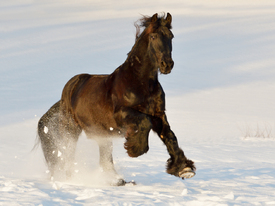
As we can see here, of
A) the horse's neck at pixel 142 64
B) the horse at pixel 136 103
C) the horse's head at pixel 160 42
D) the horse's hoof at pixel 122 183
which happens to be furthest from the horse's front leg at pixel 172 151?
the horse's head at pixel 160 42

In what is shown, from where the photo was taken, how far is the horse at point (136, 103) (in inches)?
209

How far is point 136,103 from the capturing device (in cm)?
549

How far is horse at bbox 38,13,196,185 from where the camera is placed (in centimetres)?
531

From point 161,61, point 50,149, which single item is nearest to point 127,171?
point 50,149

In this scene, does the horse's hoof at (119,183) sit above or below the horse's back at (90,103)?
below

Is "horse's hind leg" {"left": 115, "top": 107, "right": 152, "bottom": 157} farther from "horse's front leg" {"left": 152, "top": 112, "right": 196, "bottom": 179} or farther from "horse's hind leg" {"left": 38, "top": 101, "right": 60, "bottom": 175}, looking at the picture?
"horse's hind leg" {"left": 38, "top": 101, "right": 60, "bottom": 175}

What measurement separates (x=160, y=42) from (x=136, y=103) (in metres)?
0.84

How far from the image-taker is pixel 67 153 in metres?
6.85

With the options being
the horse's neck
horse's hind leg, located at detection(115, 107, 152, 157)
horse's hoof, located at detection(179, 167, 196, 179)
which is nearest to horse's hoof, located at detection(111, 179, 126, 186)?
horse's hind leg, located at detection(115, 107, 152, 157)

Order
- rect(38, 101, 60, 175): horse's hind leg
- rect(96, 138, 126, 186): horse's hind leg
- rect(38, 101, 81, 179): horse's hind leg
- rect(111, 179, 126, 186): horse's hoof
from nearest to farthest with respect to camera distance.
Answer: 1. rect(111, 179, 126, 186): horse's hoof
2. rect(96, 138, 126, 186): horse's hind leg
3. rect(38, 101, 81, 179): horse's hind leg
4. rect(38, 101, 60, 175): horse's hind leg

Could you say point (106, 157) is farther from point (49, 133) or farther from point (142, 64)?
point (142, 64)

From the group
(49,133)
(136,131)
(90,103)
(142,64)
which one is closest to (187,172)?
(136,131)

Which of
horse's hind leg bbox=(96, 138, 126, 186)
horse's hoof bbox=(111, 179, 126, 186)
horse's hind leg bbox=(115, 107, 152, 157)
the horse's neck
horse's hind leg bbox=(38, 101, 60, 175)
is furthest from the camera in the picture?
horse's hind leg bbox=(38, 101, 60, 175)

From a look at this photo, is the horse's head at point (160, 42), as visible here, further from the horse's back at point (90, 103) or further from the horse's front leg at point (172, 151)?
the horse's back at point (90, 103)
